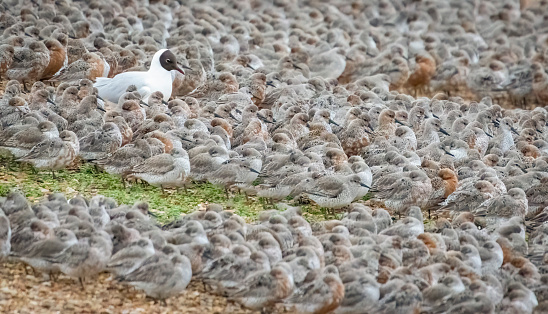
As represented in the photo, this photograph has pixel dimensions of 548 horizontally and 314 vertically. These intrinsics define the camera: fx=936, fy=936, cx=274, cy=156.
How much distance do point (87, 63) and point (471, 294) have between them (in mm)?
7560

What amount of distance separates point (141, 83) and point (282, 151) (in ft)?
9.34

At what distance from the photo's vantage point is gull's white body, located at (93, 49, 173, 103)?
13.2 m

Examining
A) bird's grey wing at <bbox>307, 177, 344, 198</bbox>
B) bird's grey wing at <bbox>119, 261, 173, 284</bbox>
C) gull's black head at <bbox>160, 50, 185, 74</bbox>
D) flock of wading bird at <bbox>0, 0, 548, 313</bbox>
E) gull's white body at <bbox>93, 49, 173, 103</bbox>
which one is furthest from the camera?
gull's black head at <bbox>160, 50, 185, 74</bbox>

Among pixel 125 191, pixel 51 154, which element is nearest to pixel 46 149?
pixel 51 154

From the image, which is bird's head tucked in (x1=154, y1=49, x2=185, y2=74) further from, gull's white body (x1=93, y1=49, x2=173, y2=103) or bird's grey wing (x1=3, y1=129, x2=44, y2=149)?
bird's grey wing (x1=3, y1=129, x2=44, y2=149)

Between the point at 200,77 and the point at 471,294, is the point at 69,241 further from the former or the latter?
the point at 200,77

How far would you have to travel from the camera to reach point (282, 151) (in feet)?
37.8

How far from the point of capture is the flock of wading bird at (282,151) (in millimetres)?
8492

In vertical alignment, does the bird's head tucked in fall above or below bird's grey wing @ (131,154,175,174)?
above

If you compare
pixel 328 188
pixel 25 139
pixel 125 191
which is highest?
pixel 25 139

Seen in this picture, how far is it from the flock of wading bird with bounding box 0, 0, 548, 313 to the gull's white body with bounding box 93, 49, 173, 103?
3 centimetres

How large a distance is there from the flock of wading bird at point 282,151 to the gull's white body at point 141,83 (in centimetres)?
3

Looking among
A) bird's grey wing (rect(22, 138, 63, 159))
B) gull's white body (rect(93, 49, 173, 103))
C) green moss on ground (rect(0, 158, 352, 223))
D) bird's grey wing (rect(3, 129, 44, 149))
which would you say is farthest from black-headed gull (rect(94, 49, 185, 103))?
bird's grey wing (rect(22, 138, 63, 159))

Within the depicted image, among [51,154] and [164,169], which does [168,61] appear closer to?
[164,169]
